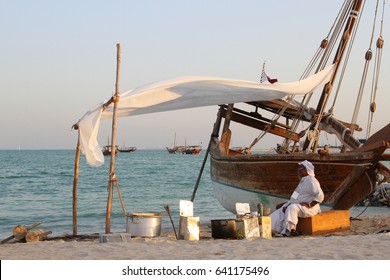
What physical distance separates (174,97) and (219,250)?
397 cm

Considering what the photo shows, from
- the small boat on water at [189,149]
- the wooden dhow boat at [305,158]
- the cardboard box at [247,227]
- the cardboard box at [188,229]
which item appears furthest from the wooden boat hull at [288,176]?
the small boat on water at [189,149]

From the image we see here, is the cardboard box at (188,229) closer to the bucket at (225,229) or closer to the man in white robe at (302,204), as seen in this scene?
the bucket at (225,229)

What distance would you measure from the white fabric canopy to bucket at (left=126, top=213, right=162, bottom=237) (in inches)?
43.8

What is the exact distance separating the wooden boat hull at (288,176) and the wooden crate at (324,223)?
1.33m

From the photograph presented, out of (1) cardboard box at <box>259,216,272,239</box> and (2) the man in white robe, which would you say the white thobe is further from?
(1) cardboard box at <box>259,216,272,239</box>

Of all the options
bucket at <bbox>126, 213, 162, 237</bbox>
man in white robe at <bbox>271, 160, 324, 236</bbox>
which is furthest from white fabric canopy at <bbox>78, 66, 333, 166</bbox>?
man in white robe at <bbox>271, 160, 324, 236</bbox>

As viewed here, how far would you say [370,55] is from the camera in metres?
14.6

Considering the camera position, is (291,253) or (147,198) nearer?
(291,253)

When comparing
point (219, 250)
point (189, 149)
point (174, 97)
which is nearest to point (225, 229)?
point (219, 250)

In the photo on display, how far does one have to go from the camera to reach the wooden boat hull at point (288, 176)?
11531 millimetres
